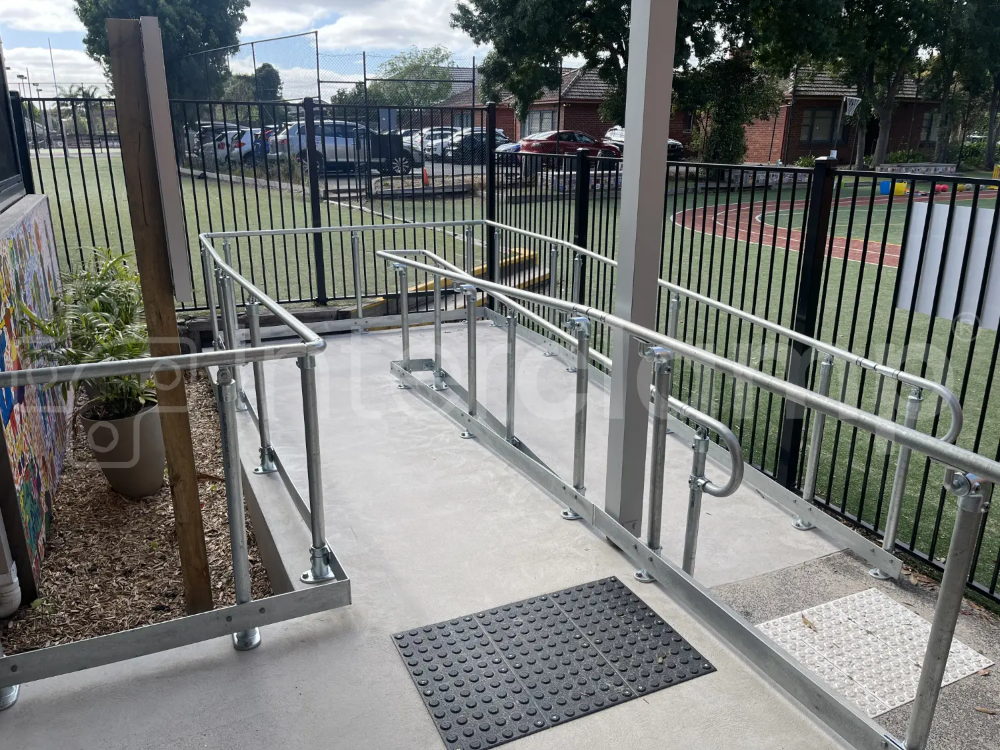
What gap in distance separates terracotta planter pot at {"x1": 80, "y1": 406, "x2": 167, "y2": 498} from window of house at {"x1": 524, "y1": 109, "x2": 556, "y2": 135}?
32.8 meters

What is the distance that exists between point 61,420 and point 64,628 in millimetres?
1881

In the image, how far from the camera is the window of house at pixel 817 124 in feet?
108

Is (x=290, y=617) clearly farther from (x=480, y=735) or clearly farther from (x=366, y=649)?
(x=480, y=735)

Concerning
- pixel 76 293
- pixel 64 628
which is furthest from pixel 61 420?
pixel 64 628

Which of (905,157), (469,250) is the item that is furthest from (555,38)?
(469,250)

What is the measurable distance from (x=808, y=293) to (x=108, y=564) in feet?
11.7

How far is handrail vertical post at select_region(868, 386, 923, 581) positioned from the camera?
290 cm

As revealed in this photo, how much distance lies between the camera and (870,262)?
11.6 metres

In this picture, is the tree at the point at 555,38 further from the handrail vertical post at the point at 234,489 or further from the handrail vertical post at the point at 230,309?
the handrail vertical post at the point at 234,489

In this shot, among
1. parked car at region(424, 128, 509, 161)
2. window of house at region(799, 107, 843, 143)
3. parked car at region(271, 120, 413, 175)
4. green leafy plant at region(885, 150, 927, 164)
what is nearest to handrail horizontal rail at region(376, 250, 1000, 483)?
parked car at region(271, 120, 413, 175)

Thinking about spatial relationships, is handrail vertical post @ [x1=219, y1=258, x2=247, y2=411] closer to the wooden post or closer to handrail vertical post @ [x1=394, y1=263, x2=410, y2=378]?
handrail vertical post @ [x1=394, y1=263, x2=410, y2=378]

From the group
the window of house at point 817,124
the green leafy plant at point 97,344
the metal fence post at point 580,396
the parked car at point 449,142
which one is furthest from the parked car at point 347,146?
the window of house at point 817,124

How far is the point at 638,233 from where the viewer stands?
2.68 m

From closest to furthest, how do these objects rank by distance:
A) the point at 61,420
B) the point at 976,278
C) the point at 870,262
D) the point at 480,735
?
the point at 480,735 → the point at 976,278 → the point at 61,420 → the point at 870,262
